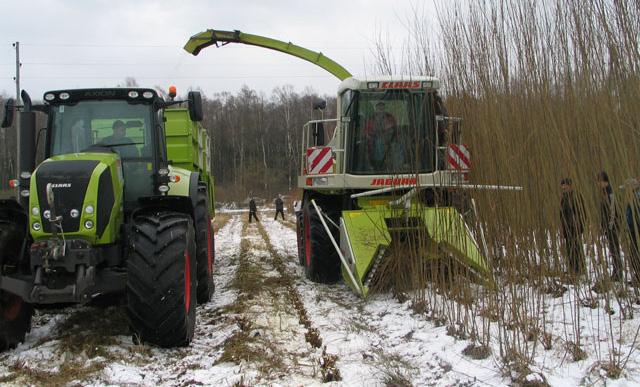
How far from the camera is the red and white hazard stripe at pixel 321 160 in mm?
6777

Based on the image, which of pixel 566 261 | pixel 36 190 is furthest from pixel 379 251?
pixel 36 190

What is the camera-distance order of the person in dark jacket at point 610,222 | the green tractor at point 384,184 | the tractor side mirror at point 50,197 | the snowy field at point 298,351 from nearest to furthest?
the snowy field at point 298,351
the person in dark jacket at point 610,222
the tractor side mirror at point 50,197
the green tractor at point 384,184

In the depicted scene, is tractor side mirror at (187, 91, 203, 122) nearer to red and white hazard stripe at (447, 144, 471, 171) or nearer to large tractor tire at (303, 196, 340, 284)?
large tractor tire at (303, 196, 340, 284)

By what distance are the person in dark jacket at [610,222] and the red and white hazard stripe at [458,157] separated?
1.05 metres

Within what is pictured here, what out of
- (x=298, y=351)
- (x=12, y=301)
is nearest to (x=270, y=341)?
(x=298, y=351)

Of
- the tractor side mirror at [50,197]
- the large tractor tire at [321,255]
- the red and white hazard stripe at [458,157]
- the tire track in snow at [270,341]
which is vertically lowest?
the tire track in snow at [270,341]

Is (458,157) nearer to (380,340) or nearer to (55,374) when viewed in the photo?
(380,340)

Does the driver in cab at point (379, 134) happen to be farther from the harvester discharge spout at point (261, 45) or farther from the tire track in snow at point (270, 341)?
the harvester discharge spout at point (261, 45)

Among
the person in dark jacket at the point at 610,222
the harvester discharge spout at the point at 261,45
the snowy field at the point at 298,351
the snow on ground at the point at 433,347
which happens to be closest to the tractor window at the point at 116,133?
the snowy field at the point at 298,351

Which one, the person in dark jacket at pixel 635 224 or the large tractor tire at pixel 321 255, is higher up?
the person in dark jacket at pixel 635 224

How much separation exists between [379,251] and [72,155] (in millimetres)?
3121

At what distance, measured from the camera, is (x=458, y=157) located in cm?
461

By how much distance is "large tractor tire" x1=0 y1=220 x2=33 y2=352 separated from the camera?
4.35 m

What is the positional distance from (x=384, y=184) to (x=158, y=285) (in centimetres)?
312
